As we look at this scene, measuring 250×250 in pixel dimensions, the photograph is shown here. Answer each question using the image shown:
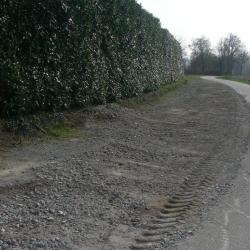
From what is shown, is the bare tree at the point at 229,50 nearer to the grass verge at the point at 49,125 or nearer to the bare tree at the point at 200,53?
the bare tree at the point at 200,53

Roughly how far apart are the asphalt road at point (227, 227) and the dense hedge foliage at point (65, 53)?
4724 millimetres

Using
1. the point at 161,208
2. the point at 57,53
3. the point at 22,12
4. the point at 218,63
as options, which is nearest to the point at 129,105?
the point at 57,53

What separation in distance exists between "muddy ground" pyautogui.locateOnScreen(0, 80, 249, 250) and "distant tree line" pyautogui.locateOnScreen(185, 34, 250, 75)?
9538cm

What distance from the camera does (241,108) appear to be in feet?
63.3

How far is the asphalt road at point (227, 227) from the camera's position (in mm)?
4727

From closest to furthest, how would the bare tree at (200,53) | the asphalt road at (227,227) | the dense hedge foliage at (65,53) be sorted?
the asphalt road at (227,227) → the dense hedge foliage at (65,53) → the bare tree at (200,53)

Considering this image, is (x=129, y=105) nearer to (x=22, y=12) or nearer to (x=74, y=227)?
(x=22, y=12)

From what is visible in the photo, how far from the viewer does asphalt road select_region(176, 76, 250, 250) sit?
4727mm

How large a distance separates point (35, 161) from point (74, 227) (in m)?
2.60

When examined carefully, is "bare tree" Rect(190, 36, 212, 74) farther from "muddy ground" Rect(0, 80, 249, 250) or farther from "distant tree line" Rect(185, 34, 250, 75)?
"muddy ground" Rect(0, 80, 249, 250)

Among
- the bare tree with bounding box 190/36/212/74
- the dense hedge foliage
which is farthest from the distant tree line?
the dense hedge foliage

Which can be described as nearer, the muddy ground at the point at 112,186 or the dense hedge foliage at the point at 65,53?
the muddy ground at the point at 112,186

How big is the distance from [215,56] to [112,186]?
359 feet

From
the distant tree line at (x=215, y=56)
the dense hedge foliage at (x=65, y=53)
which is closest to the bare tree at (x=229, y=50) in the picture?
the distant tree line at (x=215, y=56)
